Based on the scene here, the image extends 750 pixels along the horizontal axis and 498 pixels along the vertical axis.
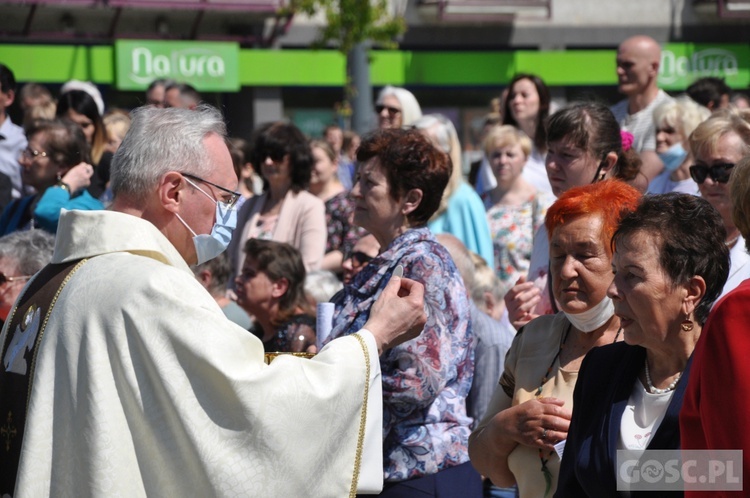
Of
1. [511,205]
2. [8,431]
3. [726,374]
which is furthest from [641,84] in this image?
[8,431]

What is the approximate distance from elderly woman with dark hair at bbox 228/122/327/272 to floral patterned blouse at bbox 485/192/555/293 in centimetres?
120

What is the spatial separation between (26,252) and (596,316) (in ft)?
9.27

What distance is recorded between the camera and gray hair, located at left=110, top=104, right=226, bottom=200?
358 cm

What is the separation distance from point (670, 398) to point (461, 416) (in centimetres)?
126

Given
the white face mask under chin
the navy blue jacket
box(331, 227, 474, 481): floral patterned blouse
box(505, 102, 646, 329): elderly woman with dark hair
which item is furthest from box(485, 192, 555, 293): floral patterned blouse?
the navy blue jacket

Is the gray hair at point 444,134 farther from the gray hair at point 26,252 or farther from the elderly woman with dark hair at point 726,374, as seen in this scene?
the elderly woman with dark hair at point 726,374

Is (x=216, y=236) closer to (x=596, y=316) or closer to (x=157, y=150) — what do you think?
(x=157, y=150)

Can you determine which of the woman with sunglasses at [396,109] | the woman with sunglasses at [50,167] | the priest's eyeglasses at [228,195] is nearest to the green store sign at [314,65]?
the woman with sunglasses at [396,109]

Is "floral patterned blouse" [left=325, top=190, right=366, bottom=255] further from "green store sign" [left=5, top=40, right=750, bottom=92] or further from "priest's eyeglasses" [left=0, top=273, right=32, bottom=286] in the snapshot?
"green store sign" [left=5, top=40, right=750, bottom=92]

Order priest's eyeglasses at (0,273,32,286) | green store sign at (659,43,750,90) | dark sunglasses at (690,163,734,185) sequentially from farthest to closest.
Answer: green store sign at (659,43,750,90)
priest's eyeglasses at (0,273,32,286)
dark sunglasses at (690,163,734,185)

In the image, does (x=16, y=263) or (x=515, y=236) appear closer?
(x=16, y=263)

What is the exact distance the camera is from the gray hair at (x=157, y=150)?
141 inches

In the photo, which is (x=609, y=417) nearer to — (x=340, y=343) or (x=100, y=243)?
(x=340, y=343)

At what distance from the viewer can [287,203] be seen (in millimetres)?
7664
